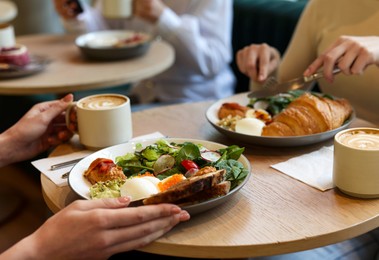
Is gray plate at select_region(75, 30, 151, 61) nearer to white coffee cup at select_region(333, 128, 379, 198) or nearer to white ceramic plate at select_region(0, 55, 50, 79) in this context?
white ceramic plate at select_region(0, 55, 50, 79)

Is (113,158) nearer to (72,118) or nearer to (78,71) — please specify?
(72,118)

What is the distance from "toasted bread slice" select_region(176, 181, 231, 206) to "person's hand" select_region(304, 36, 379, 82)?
458mm

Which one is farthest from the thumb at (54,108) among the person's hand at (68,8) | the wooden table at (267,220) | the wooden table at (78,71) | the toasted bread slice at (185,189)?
the person's hand at (68,8)

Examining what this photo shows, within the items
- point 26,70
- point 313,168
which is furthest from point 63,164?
point 26,70

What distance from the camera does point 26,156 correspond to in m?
1.34

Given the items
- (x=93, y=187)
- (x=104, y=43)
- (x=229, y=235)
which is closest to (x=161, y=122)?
(x=93, y=187)

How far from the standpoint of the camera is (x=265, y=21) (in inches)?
96.1

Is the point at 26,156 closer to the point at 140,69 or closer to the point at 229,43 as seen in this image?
the point at 140,69

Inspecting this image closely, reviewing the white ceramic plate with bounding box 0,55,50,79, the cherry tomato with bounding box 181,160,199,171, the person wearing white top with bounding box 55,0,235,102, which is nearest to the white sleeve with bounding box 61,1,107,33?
the person wearing white top with bounding box 55,0,235,102

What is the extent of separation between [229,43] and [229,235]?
188 cm

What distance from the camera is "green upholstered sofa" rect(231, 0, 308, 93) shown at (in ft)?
7.69

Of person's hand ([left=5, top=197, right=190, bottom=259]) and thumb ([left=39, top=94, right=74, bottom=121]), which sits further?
thumb ([left=39, top=94, right=74, bottom=121])

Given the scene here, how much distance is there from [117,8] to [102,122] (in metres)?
1.19

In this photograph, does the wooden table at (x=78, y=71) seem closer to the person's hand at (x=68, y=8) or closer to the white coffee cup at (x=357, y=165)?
the person's hand at (x=68, y=8)
